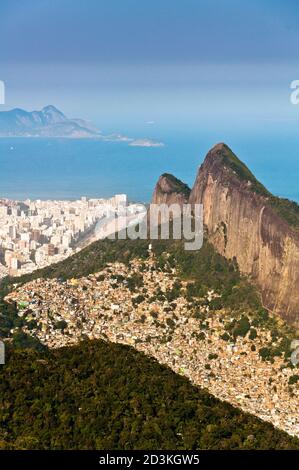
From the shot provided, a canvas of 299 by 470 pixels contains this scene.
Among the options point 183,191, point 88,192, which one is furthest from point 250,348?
point 88,192

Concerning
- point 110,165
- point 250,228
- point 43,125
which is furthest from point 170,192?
point 43,125

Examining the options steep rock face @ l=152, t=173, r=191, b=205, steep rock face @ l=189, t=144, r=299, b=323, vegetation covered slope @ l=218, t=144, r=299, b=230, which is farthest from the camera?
steep rock face @ l=152, t=173, r=191, b=205

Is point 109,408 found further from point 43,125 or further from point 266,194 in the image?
point 43,125

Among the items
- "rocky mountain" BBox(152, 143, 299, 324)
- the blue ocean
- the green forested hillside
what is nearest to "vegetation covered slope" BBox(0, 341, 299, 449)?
the green forested hillside

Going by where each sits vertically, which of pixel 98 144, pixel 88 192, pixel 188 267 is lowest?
pixel 188 267

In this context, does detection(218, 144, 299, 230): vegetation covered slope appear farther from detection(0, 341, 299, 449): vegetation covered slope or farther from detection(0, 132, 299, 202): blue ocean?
detection(0, 132, 299, 202): blue ocean

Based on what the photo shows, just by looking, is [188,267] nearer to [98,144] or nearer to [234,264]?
[234,264]
